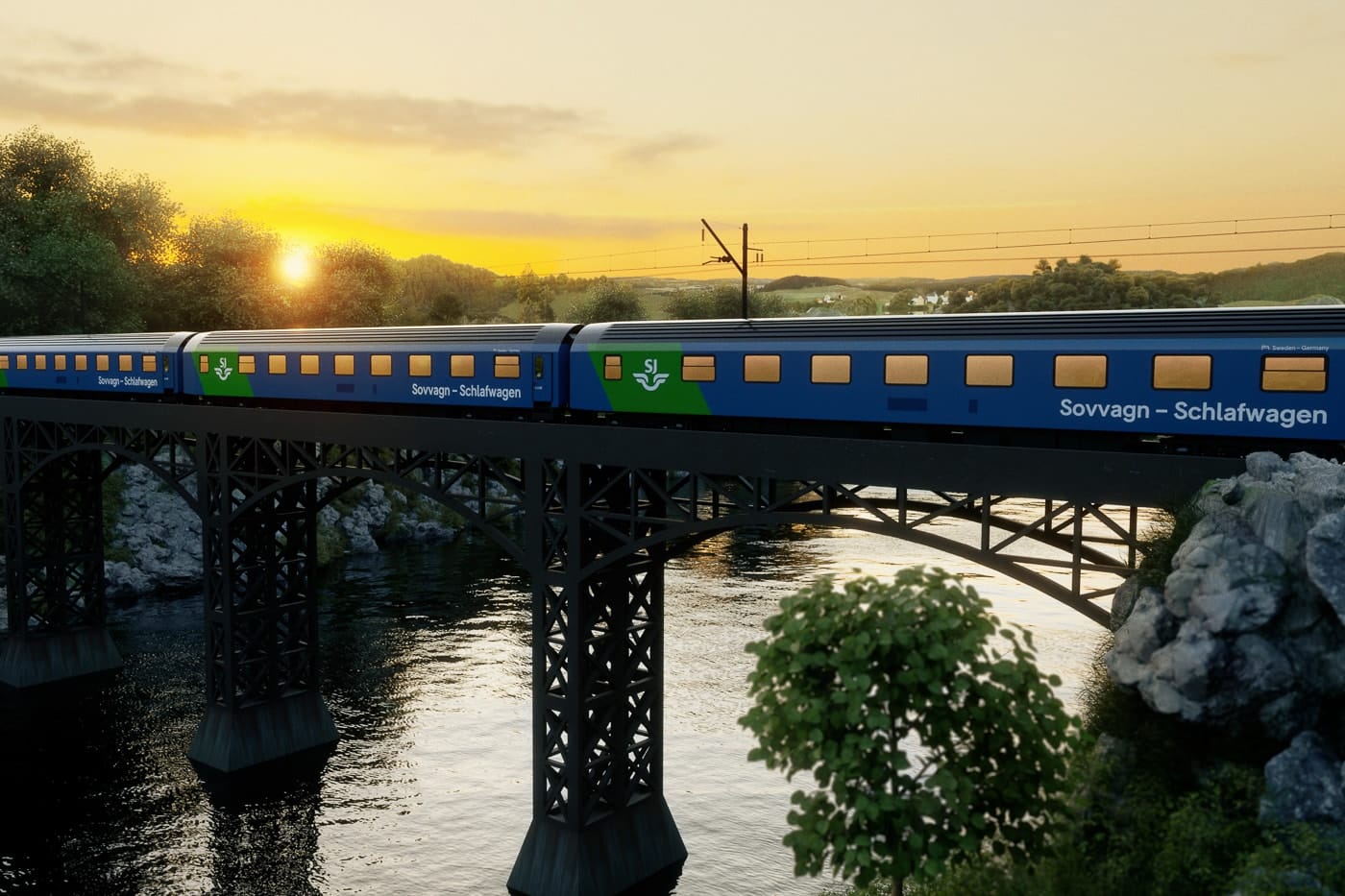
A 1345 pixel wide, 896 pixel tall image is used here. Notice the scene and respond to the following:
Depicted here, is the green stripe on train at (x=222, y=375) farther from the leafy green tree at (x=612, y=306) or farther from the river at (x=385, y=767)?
the leafy green tree at (x=612, y=306)

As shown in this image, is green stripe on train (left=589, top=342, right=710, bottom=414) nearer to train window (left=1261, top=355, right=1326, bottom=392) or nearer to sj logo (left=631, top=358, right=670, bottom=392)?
sj logo (left=631, top=358, right=670, bottom=392)

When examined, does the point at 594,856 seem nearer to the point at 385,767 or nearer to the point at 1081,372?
the point at 385,767

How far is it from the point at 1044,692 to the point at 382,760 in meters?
23.8

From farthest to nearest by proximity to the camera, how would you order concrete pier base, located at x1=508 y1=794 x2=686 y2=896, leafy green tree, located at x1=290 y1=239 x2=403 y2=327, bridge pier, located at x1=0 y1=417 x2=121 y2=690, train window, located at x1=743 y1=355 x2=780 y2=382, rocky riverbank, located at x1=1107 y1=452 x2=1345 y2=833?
1. leafy green tree, located at x1=290 y1=239 x2=403 y2=327
2. bridge pier, located at x1=0 y1=417 x2=121 y2=690
3. concrete pier base, located at x1=508 y1=794 x2=686 y2=896
4. train window, located at x1=743 y1=355 x2=780 y2=382
5. rocky riverbank, located at x1=1107 y1=452 x2=1345 y2=833

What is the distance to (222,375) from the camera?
109 feet

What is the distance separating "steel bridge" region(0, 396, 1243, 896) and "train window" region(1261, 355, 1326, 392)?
2.03m

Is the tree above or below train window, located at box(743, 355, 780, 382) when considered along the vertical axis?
below

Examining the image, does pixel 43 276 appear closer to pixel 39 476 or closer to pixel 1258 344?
pixel 39 476

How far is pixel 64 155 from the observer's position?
79500 millimetres

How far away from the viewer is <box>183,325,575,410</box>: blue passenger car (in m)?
25.5

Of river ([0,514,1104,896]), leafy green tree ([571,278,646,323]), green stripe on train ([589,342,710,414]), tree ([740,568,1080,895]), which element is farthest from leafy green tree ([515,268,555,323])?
tree ([740,568,1080,895])

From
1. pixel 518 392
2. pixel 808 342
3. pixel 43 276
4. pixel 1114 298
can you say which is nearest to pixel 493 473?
pixel 518 392

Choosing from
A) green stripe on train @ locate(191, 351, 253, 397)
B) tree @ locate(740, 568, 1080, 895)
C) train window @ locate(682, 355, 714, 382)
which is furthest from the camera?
green stripe on train @ locate(191, 351, 253, 397)

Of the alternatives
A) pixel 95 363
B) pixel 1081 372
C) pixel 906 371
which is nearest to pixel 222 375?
pixel 95 363
